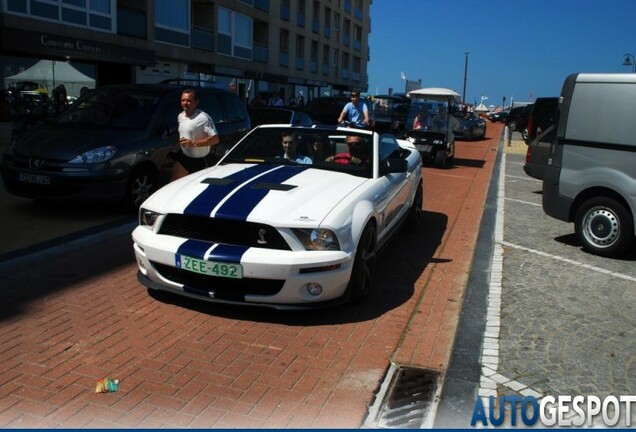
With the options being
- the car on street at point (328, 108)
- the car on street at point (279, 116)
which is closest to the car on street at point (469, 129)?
the car on street at point (328, 108)

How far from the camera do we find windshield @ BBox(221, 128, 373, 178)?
591 centimetres

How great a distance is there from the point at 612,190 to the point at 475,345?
12.3ft

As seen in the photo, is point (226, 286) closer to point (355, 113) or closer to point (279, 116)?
point (355, 113)


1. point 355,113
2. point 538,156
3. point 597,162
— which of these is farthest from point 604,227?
point 355,113

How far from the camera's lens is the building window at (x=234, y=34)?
3116cm

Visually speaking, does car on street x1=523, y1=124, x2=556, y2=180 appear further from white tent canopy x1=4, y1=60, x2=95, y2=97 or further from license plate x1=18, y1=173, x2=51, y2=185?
white tent canopy x1=4, y1=60, x2=95, y2=97

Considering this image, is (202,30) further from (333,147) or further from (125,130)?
(333,147)

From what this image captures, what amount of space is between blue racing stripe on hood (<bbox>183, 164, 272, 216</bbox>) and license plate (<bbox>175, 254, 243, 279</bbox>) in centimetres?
37

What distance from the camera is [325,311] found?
4926mm

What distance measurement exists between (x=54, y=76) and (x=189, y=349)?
61.2ft

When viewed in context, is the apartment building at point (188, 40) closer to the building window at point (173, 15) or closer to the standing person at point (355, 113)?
the building window at point (173, 15)

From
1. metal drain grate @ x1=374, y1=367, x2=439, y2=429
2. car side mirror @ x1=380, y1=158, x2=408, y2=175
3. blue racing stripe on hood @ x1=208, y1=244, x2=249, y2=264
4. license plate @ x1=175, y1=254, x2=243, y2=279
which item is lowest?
metal drain grate @ x1=374, y1=367, x2=439, y2=429

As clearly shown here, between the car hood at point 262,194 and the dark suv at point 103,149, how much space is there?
217cm

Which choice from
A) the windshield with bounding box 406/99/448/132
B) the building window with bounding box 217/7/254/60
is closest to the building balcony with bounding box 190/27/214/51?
the building window with bounding box 217/7/254/60
